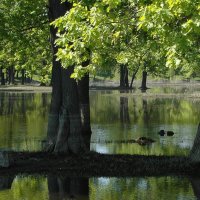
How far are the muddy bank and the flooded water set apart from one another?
0.63 m

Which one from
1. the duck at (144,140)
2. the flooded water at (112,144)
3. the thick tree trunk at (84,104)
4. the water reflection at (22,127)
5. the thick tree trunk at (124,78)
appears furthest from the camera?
the thick tree trunk at (124,78)

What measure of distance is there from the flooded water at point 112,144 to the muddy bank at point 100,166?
0.63m

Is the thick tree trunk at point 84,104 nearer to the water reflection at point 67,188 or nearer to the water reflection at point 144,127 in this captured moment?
the water reflection at point 144,127

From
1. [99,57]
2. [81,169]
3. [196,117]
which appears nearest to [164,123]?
[196,117]

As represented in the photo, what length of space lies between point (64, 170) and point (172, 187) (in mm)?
4105

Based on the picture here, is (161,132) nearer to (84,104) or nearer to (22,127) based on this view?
(84,104)

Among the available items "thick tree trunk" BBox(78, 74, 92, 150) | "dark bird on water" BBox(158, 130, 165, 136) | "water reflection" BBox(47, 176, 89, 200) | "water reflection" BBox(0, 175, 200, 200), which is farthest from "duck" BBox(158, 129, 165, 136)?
"water reflection" BBox(47, 176, 89, 200)

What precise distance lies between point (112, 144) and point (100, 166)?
796cm

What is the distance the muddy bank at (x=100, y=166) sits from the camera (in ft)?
56.1

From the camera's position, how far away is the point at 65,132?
20344 millimetres

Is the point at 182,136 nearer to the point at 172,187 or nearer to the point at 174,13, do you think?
the point at 172,187

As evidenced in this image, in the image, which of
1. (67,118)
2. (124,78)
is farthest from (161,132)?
Answer: (124,78)

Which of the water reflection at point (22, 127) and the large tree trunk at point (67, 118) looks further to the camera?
the water reflection at point (22, 127)

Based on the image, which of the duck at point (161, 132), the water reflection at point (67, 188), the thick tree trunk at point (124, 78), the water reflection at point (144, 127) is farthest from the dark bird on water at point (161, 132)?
the thick tree trunk at point (124, 78)
